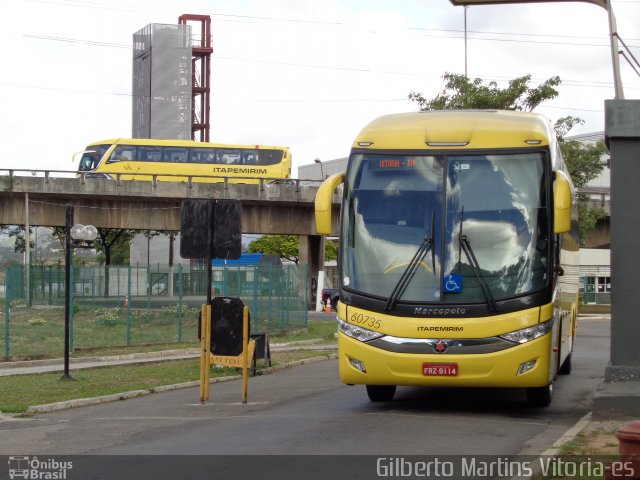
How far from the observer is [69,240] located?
61.1ft

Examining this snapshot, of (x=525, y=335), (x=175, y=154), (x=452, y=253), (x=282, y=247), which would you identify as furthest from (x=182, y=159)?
(x=525, y=335)

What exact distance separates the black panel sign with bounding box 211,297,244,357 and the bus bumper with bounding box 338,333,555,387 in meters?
2.78

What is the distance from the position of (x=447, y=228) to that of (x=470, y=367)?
5.70 ft

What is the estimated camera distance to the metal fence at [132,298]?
27969 mm

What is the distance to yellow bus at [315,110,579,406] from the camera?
1214 cm

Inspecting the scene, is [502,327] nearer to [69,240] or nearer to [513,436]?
[513,436]

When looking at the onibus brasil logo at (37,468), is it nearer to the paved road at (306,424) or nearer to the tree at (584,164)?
the paved road at (306,424)

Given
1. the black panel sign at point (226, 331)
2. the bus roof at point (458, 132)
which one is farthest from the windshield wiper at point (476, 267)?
the black panel sign at point (226, 331)

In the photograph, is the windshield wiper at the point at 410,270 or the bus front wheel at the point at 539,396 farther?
the bus front wheel at the point at 539,396

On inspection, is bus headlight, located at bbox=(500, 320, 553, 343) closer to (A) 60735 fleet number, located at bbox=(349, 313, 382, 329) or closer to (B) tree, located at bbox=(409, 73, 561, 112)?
(A) 60735 fleet number, located at bbox=(349, 313, 382, 329)

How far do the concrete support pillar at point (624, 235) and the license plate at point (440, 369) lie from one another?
5.94 feet

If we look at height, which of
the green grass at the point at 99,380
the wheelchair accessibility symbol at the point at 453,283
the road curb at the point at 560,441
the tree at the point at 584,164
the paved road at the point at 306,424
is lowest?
the green grass at the point at 99,380

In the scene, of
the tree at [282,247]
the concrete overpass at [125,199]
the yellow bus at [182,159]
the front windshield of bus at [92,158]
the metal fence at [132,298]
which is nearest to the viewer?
the metal fence at [132,298]

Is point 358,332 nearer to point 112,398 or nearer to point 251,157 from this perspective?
point 112,398
